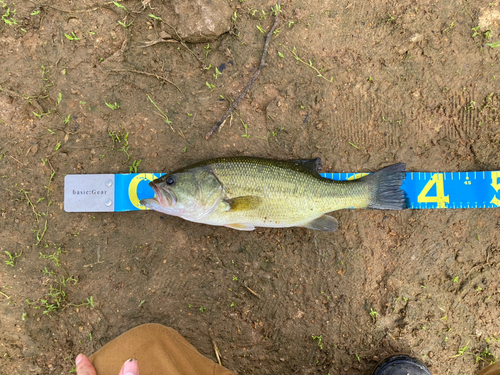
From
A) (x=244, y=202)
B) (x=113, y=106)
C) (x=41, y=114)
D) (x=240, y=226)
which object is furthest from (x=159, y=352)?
(x=41, y=114)

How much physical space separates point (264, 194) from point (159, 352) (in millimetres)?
2331

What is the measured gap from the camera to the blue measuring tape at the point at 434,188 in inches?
164

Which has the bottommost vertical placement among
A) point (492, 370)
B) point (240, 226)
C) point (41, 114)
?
point (492, 370)

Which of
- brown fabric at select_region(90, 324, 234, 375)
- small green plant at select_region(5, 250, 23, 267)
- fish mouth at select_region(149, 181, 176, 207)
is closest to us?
fish mouth at select_region(149, 181, 176, 207)

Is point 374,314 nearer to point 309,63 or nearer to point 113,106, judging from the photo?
point 309,63

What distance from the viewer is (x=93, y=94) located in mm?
4246

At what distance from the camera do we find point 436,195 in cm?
421

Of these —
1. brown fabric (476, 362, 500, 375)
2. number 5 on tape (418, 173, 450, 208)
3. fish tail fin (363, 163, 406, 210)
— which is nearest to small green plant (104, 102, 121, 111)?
fish tail fin (363, 163, 406, 210)

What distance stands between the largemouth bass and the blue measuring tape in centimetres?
35

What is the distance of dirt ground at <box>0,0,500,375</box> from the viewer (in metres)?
4.15

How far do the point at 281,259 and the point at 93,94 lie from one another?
3.19 m

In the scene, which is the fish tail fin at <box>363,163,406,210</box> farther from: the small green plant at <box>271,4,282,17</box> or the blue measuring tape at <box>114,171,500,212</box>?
the small green plant at <box>271,4,282,17</box>

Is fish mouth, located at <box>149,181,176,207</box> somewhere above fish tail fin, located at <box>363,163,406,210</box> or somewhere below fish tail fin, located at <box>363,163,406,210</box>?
below

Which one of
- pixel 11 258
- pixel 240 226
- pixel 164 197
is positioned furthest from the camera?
pixel 11 258
